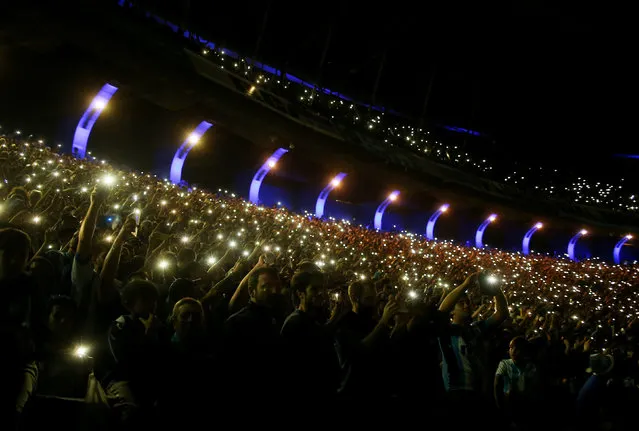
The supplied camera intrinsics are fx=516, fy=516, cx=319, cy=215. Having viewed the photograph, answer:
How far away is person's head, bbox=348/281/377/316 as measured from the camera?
4480 millimetres

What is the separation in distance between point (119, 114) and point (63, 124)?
2.06 m

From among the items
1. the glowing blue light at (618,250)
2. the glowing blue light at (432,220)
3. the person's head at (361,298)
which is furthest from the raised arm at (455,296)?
the glowing blue light at (618,250)

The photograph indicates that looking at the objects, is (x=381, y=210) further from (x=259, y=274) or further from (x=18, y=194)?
(x=259, y=274)

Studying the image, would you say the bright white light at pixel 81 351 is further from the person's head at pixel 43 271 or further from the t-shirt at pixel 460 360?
the t-shirt at pixel 460 360

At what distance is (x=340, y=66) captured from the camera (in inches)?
1265

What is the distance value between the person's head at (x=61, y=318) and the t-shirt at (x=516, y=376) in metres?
3.54

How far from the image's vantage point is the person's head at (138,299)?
320 centimetres

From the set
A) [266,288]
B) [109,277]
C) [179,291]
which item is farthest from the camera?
[179,291]

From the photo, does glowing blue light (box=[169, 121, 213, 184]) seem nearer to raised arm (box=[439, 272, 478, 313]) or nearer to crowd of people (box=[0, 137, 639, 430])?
crowd of people (box=[0, 137, 639, 430])

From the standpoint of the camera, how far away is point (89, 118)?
17.5 m

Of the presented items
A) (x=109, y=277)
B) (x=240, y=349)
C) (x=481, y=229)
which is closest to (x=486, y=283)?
(x=240, y=349)

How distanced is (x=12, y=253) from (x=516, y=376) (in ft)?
13.3

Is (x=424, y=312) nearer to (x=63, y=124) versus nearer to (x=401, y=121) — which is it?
(x=63, y=124)

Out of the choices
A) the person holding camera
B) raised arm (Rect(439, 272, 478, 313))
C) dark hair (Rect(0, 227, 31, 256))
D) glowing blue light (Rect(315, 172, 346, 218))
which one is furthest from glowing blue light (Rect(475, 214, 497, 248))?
dark hair (Rect(0, 227, 31, 256))
